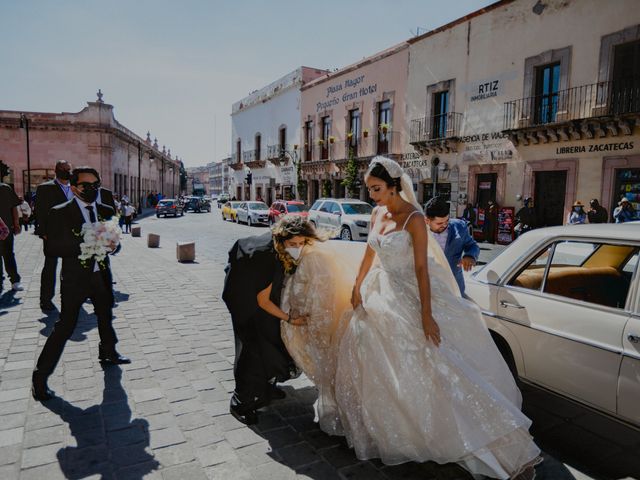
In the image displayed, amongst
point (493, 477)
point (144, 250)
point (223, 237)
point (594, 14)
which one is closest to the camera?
point (493, 477)

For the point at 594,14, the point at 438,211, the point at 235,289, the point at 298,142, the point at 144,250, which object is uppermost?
the point at 594,14

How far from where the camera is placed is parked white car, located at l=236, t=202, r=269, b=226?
2689cm

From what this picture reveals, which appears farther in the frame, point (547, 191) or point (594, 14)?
point (547, 191)

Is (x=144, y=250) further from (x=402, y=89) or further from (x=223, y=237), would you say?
(x=402, y=89)

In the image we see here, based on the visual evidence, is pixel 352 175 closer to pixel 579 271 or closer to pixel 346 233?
pixel 346 233

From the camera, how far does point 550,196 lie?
17047mm

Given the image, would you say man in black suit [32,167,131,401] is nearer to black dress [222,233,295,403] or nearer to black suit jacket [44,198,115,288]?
black suit jacket [44,198,115,288]

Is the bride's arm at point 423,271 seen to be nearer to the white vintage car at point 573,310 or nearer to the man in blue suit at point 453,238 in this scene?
the white vintage car at point 573,310

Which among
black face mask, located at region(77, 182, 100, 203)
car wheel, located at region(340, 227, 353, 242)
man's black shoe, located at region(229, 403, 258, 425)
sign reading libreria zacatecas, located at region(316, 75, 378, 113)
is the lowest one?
man's black shoe, located at region(229, 403, 258, 425)

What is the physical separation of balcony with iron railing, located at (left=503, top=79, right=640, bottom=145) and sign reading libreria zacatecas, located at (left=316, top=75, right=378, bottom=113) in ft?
32.5

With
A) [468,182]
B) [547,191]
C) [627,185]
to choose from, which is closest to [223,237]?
[468,182]

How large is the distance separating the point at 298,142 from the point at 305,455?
105 ft

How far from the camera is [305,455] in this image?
3.06 metres

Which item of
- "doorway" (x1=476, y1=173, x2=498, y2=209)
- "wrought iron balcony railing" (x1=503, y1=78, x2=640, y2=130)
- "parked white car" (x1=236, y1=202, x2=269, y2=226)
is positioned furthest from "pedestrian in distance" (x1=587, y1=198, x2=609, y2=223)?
"parked white car" (x1=236, y1=202, x2=269, y2=226)
